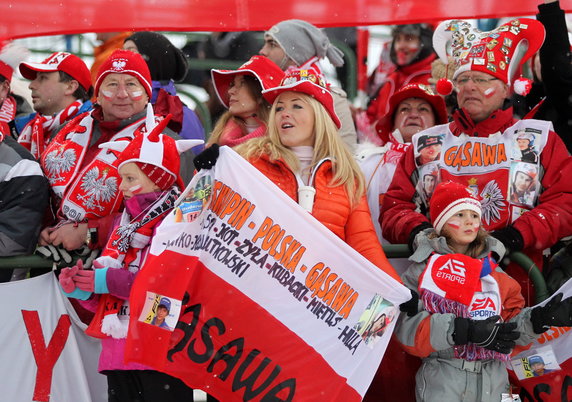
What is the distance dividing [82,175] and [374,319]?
1.94 metres

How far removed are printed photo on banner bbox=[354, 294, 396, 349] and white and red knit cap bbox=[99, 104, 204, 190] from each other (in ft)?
4.24

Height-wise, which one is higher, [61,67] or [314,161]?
[61,67]

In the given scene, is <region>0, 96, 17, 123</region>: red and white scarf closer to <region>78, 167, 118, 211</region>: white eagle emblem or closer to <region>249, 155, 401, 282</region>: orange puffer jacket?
<region>78, 167, 118, 211</region>: white eagle emblem

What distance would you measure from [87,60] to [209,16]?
96.8 inches

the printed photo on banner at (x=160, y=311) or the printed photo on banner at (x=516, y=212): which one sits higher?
the printed photo on banner at (x=516, y=212)

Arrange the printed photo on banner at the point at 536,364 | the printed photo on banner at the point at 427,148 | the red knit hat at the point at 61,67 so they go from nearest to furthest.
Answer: the printed photo on banner at the point at 536,364 < the printed photo on banner at the point at 427,148 < the red knit hat at the point at 61,67

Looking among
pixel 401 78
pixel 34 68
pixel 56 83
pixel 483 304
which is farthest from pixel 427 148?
pixel 34 68

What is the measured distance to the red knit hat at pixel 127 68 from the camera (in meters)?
6.43

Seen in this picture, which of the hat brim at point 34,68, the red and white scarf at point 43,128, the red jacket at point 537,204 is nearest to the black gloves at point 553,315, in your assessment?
the red jacket at point 537,204

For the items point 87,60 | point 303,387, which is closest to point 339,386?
point 303,387

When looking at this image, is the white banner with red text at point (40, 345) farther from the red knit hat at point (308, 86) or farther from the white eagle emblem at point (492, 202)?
the white eagle emblem at point (492, 202)

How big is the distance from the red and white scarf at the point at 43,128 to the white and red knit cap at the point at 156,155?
1.08 meters

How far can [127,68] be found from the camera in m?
6.43

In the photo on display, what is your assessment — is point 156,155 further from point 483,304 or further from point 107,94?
point 483,304
